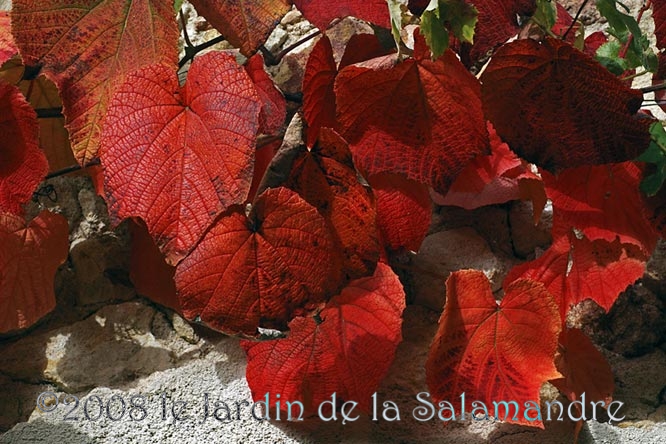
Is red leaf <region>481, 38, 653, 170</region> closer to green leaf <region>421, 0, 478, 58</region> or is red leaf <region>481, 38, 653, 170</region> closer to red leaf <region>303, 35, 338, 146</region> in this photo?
green leaf <region>421, 0, 478, 58</region>

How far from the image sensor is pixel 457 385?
1045mm

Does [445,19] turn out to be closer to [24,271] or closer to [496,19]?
[496,19]

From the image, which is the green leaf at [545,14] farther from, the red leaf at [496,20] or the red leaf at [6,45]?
the red leaf at [6,45]

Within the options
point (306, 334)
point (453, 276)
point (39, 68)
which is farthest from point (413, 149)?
point (39, 68)

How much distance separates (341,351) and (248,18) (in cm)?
43

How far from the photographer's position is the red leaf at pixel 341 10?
3.05ft

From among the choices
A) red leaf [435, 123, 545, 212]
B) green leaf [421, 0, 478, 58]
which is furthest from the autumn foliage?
red leaf [435, 123, 545, 212]

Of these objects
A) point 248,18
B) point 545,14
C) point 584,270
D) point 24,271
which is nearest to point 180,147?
point 248,18

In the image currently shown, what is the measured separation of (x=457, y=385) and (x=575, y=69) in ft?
1.32

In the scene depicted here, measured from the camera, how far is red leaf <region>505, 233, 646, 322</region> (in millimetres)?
1116

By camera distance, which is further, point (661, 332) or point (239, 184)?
point (661, 332)

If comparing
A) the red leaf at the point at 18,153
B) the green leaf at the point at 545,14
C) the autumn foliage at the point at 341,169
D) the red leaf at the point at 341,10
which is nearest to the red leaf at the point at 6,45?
the autumn foliage at the point at 341,169

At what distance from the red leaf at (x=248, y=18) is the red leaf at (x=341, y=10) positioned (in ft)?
0.12

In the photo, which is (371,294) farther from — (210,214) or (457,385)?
(210,214)
